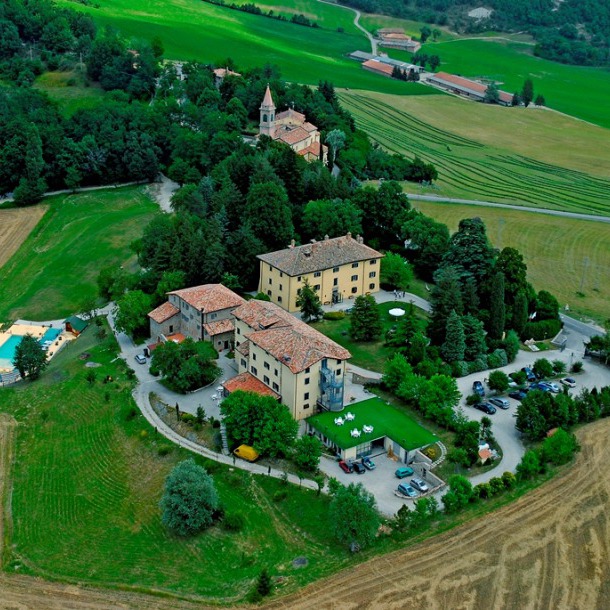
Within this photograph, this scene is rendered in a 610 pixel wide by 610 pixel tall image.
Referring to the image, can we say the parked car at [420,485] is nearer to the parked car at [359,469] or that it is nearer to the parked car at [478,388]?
the parked car at [359,469]

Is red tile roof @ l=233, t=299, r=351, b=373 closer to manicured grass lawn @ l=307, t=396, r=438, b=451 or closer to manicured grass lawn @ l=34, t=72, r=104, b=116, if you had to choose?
manicured grass lawn @ l=307, t=396, r=438, b=451

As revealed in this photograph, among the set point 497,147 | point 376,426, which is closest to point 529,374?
point 376,426

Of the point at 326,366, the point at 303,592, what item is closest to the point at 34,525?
the point at 303,592

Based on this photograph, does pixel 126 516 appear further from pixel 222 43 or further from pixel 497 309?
pixel 222 43

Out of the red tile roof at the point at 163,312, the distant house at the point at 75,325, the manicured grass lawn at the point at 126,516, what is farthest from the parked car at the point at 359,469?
the distant house at the point at 75,325

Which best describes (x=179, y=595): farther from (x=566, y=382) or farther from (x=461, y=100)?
(x=461, y=100)
